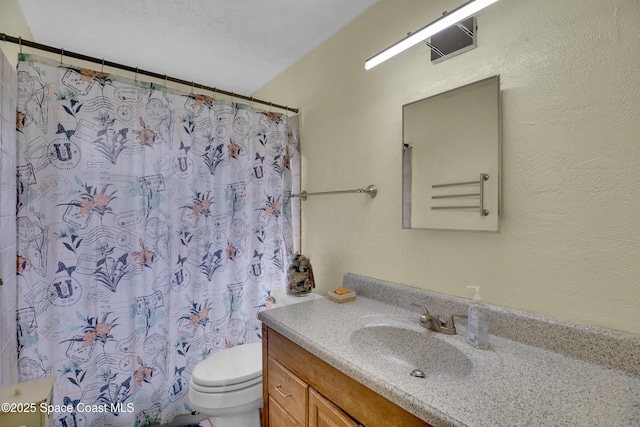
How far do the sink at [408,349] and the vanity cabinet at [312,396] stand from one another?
0.36ft

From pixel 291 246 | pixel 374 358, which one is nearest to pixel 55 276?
pixel 291 246

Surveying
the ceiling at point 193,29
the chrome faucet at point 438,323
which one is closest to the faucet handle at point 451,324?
the chrome faucet at point 438,323

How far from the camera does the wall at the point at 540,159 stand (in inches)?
31.9

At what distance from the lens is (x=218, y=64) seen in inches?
83.2

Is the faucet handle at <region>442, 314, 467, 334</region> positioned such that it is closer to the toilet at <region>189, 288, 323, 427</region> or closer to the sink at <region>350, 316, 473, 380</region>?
the sink at <region>350, 316, 473, 380</region>

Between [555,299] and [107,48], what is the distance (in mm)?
2721

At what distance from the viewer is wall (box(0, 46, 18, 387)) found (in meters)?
1.11

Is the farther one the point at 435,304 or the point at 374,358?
the point at 435,304

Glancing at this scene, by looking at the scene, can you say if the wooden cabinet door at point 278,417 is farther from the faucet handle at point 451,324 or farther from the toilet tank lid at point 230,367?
the faucet handle at point 451,324

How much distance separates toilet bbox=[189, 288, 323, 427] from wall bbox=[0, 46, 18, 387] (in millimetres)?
728

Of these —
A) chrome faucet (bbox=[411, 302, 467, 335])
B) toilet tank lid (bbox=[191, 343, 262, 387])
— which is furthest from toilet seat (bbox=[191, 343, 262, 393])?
chrome faucet (bbox=[411, 302, 467, 335])

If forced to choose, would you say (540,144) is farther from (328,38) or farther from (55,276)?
(55,276)

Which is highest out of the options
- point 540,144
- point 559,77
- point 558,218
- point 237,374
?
point 559,77

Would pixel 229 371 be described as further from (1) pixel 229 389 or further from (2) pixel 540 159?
(2) pixel 540 159
